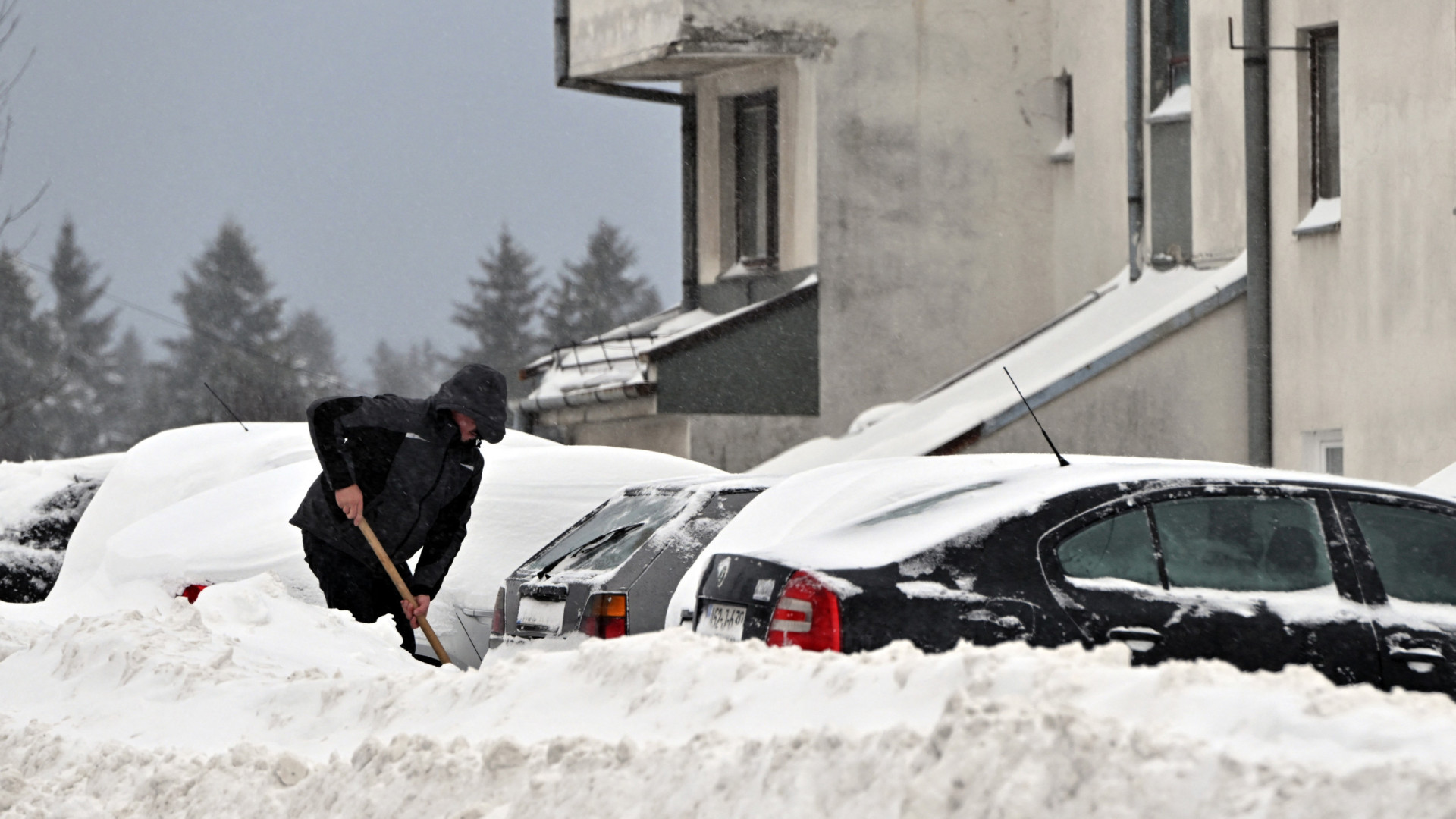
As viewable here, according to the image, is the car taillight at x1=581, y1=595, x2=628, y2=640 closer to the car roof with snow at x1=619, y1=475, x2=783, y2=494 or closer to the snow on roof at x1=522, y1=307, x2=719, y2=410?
the car roof with snow at x1=619, y1=475, x2=783, y2=494

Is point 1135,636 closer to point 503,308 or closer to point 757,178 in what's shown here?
point 757,178

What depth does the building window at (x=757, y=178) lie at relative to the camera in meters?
22.1

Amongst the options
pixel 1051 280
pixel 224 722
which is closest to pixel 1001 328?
pixel 1051 280

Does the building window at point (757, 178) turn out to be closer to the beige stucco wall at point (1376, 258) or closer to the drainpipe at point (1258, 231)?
the drainpipe at point (1258, 231)

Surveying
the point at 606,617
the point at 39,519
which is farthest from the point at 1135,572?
the point at 39,519

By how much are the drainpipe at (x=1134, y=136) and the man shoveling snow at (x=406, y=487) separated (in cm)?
1153

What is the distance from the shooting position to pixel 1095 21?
1977 centimetres

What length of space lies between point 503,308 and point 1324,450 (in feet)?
251

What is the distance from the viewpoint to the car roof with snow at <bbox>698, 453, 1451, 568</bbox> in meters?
5.52

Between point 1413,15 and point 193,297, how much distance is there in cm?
8121

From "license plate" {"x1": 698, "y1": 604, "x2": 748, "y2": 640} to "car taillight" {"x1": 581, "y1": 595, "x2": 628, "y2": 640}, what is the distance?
3.61ft

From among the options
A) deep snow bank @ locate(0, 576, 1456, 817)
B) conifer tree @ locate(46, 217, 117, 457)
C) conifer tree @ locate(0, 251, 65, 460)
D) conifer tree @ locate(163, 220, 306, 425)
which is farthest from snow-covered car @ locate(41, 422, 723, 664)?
conifer tree @ locate(46, 217, 117, 457)

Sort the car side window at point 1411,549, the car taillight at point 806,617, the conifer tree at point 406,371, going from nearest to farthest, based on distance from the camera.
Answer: the car taillight at point 806,617 → the car side window at point 1411,549 → the conifer tree at point 406,371

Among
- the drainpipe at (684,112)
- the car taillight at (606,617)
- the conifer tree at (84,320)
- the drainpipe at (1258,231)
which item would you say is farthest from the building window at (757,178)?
the conifer tree at (84,320)
